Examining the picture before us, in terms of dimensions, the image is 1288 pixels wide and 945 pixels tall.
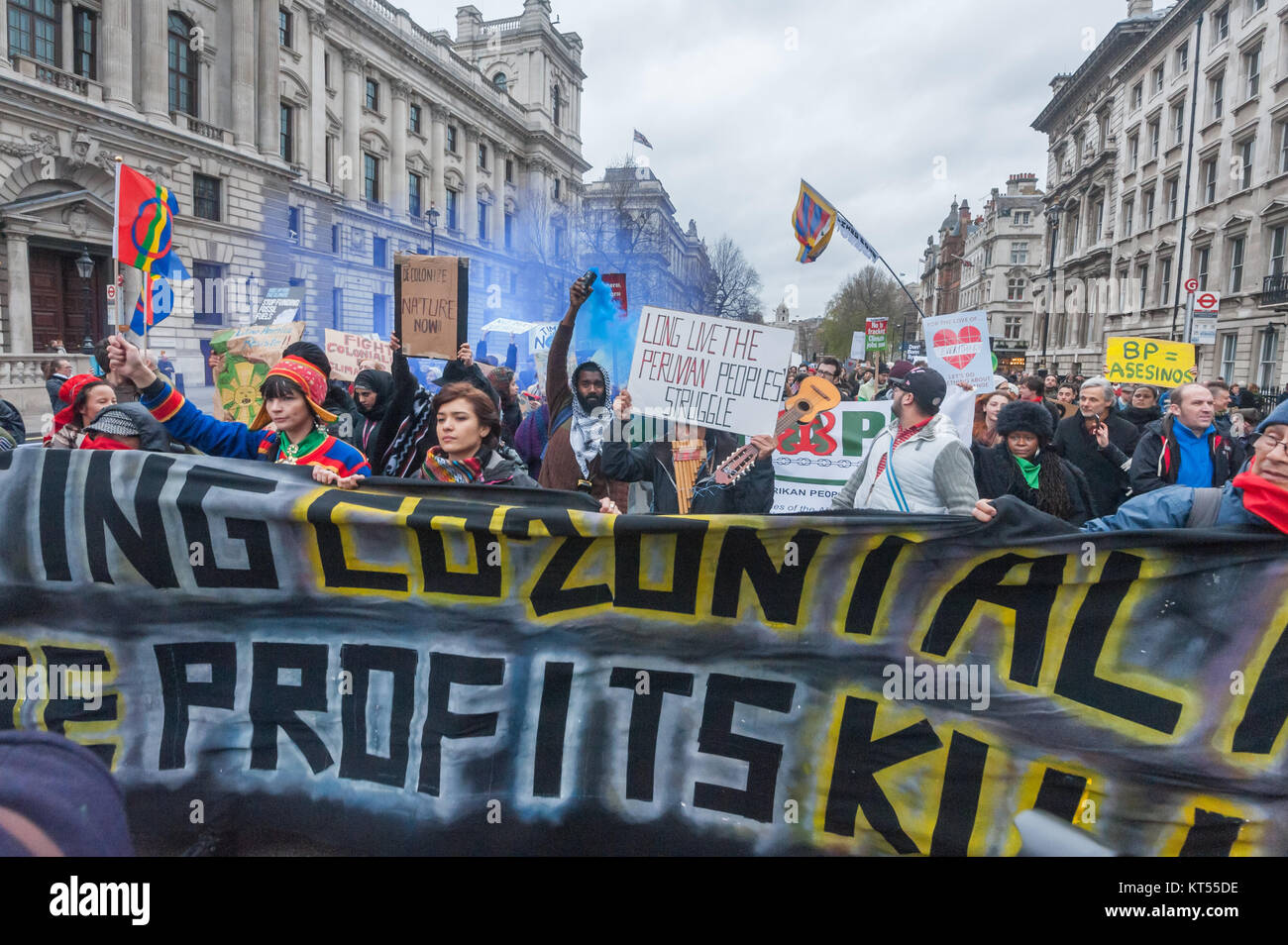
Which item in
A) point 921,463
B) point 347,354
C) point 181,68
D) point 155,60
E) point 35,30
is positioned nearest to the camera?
point 921,463

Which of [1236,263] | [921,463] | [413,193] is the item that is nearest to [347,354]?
[921,463]

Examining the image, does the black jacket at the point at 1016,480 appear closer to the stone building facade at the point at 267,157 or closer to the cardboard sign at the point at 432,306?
the cardboard sign at the point at 432,306

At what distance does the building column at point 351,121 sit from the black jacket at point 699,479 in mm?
41479

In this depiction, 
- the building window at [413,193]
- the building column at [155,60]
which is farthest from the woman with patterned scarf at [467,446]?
the building window at [413,193]

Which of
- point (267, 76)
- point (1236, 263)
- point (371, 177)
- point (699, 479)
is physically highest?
point (267, 76)

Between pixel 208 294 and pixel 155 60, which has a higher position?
pixel 155 60

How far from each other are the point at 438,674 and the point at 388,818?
51 cm

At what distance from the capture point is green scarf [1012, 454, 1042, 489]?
14.4 feet

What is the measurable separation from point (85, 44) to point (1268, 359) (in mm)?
40798

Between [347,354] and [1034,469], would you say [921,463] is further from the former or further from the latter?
[347,354]

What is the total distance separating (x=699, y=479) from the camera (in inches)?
178
